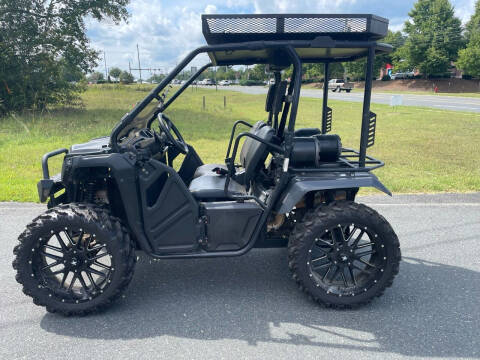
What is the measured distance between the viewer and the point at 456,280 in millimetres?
3363

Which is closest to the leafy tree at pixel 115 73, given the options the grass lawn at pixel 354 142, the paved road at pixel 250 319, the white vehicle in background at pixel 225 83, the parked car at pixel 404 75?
the white vehicle in background at pixel 225 83

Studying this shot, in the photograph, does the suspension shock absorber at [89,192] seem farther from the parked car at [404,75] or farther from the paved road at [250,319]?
the parked car at [404,75]

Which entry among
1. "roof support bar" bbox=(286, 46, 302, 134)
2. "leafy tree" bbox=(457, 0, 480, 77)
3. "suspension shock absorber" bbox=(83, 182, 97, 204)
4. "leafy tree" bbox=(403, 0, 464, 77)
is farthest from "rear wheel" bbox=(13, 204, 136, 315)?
"leafy tree" bbox=(403, 0, 464, 77)

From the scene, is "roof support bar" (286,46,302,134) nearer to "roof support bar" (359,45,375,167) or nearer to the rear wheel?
"roof support bar" (359,45,375,167)

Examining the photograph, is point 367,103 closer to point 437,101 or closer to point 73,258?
point 73,258

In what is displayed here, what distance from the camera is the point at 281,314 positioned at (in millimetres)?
2881

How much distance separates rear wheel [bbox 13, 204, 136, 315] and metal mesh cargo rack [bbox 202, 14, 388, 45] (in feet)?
5.11

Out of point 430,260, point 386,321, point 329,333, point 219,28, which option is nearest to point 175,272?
point 329,333

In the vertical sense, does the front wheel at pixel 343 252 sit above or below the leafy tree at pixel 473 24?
below

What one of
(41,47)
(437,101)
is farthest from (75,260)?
(437,101)

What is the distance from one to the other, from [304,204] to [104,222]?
1589mm

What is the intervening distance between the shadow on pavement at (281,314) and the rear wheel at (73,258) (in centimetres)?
14

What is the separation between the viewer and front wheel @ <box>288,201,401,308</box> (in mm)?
2881

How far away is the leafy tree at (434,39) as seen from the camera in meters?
47.7
